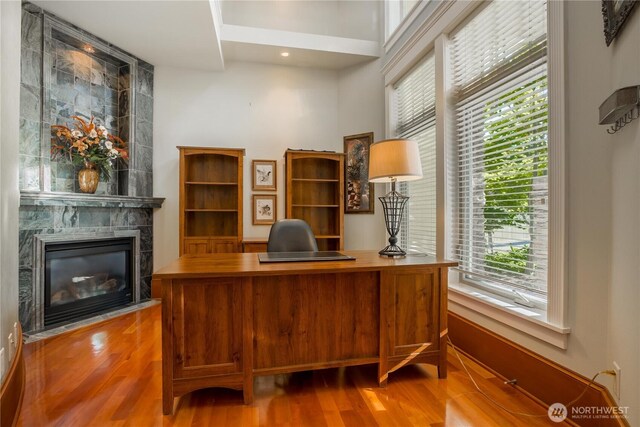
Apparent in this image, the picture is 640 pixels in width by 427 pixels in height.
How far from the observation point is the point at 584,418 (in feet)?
4.59

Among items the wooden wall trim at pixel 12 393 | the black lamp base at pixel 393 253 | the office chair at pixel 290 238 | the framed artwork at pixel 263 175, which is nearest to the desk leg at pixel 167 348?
the wooden wall trim at pixel 12 393

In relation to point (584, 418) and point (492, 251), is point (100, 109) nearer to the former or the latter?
point (492, 251)

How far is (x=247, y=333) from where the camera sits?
1.63m

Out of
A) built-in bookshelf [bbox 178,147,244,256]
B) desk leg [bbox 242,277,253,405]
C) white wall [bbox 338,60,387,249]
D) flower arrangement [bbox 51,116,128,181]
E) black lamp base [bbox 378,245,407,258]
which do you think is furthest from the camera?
white wall [bbox 338,60,387,249]

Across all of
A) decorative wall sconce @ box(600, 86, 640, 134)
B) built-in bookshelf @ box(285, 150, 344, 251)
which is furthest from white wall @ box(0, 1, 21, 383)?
decorative wall sconce @ box(600, 86, 640, 134)

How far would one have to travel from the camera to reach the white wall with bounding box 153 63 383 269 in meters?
3.80

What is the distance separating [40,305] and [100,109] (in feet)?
7.12

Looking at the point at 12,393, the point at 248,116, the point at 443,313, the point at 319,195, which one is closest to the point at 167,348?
the point at 12,393

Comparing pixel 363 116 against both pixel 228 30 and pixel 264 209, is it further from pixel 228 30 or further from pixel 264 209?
pixel 228 30

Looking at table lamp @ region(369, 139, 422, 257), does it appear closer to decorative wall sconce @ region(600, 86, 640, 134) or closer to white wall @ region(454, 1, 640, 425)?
white wall @ region(454, 1, 640, 425)

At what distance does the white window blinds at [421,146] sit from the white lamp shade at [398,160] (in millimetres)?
876

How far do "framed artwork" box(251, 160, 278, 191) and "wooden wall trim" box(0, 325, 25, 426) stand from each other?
2647 mm

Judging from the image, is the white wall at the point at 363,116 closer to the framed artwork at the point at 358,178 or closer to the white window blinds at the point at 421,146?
the framed artwork at the point at 358,178

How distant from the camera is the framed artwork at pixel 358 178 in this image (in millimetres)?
3826
